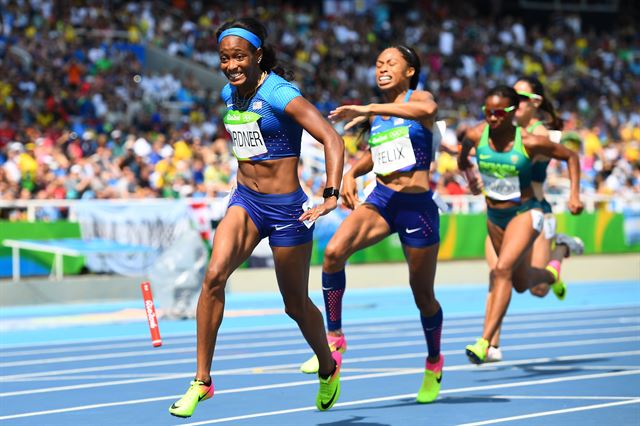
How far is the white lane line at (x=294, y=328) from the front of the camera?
1299cm

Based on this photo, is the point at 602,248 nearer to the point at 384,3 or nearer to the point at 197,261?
the point at 197,261

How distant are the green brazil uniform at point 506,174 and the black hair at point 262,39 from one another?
3.33 m

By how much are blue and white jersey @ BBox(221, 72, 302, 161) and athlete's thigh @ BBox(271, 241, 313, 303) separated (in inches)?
21.4

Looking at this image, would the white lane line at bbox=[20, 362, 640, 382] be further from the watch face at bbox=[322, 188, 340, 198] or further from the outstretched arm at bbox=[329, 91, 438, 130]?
the watch face at bbox=[322, 188, 340, 198]

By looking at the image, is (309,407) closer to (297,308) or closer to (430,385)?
(430,385)

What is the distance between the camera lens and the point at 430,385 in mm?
8398

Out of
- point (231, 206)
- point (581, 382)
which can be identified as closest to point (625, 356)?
point (581, 382)

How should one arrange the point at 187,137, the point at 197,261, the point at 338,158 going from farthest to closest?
the point at 187,137 < the point at 197,261 < the point at 338,158

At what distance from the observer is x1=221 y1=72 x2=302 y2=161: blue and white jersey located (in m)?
6.89

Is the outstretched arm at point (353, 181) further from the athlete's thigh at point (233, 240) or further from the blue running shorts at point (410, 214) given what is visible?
the athlete's thigh at point (233, 240)

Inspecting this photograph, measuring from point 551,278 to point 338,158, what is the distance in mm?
5105

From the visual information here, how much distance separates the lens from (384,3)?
39.3 meters

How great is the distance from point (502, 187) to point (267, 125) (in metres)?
3.82

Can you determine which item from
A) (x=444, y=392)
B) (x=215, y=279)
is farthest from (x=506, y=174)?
(x=215, y=279)
